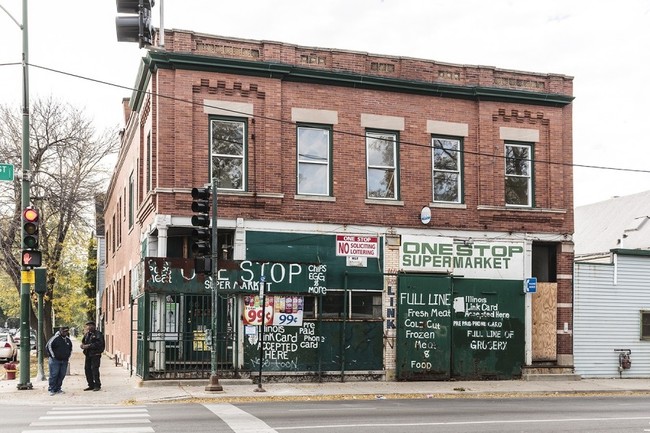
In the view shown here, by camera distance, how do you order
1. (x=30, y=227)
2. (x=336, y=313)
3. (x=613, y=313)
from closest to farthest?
(x=30, y=227), (x=336, y=313), (x=613, y=313)

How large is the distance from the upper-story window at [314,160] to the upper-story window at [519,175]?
5397mm

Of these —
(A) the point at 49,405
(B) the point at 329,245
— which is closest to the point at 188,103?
(B) the point at 329,245

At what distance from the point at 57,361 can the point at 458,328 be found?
10.4 m

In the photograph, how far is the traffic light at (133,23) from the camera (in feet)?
34.6

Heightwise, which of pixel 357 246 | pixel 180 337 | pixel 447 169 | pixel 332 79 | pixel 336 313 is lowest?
pixel 180 337

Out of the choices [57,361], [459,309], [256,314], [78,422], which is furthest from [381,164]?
[78,422]

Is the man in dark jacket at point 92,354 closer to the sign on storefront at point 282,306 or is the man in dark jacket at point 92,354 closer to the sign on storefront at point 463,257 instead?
the sign on storefront at point 282,306

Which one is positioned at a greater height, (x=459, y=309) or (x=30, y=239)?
(x=30, y=239)

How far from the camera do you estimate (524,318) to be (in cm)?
2361

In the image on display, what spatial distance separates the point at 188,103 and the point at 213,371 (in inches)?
265

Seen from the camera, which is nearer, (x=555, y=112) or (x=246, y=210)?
(x=246, y=210)

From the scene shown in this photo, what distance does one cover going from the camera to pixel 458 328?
75.6 ft

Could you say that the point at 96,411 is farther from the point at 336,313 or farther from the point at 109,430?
the point at 336,313

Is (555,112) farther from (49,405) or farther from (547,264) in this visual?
(49,405)
